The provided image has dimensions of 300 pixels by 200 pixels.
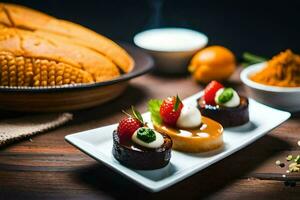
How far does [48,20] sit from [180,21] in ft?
1.68

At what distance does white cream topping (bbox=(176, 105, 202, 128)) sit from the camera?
121cm

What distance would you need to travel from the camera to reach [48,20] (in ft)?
5.20

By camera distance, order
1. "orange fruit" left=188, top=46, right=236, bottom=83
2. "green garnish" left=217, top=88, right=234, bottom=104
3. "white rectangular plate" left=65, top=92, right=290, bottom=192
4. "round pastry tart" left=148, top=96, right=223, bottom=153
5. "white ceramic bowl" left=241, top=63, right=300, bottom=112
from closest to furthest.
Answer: "white rectangular plate" left=65, top=92, right=290, bottom=192 → "round pastry tart" left=148, top=96, right=223, bottom=153 → "green garnish" left=217, top=88, right=234, bottom=104 → "white ceramic bowl" left=241, top=63, right=300, bottom=112 → "orange fruit" left=188, top=46, right=236, bottom=83

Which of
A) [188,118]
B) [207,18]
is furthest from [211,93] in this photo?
[207,18]

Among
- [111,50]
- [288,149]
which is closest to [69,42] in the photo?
[111,50]

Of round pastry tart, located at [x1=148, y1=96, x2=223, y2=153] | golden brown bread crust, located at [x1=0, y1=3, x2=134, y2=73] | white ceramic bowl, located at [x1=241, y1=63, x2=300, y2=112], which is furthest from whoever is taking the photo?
golden brown bread crust, located at [x1=0, y1=3, x2=134, y2=73]

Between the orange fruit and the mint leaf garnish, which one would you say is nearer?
the mint leaf garnish

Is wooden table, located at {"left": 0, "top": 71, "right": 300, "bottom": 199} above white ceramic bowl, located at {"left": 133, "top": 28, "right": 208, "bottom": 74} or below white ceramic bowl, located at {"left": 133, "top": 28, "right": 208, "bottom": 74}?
below

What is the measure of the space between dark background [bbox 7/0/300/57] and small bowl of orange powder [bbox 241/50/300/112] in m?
0.40

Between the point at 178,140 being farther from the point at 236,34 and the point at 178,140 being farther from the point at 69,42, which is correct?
the point at 236,34

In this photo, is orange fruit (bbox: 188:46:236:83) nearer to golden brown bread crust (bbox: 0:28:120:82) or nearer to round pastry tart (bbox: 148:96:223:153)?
golden brown bread crust (bbox: 0:28:120:82)

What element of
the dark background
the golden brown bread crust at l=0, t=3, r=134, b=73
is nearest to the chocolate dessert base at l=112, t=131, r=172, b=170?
the golden brown bread crust at l=0, t=3, r=134, b=73

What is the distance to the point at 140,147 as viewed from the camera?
1081mm

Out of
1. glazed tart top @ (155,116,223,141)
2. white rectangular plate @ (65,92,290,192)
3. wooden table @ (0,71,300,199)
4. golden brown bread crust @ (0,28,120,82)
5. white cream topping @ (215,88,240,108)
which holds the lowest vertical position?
wooden table @ (0,71,300,199)
